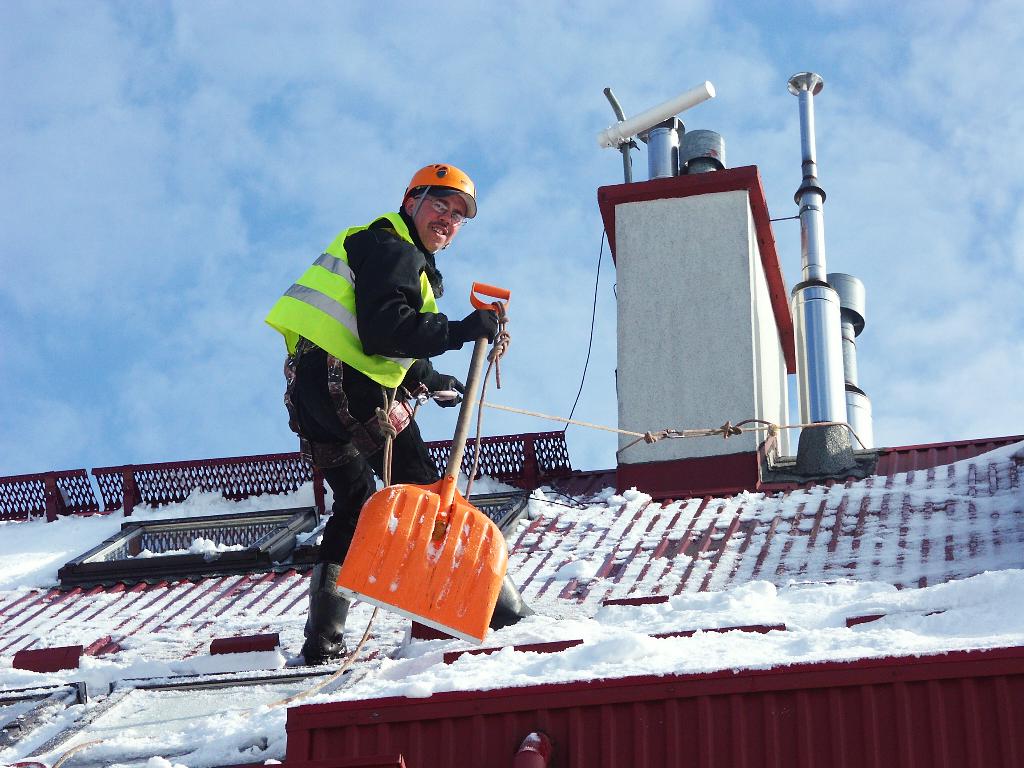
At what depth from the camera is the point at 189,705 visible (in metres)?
5.48

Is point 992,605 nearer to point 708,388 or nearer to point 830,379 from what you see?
point 708,388

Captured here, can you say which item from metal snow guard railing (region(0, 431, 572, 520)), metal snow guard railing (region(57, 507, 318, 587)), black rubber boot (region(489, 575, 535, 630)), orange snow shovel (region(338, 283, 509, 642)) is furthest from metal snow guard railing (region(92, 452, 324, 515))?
orange snow shovel (region(338, 283, 509, 642))

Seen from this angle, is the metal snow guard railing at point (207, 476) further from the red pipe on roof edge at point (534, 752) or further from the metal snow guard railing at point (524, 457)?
the red pipe on roof edge at point (534, 752)

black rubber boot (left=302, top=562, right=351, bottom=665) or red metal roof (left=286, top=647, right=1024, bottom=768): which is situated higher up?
black rubber boot (left=302, top=562, right=351, bottom=665)

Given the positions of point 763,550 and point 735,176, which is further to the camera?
point 735,176

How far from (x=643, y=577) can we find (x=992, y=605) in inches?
111

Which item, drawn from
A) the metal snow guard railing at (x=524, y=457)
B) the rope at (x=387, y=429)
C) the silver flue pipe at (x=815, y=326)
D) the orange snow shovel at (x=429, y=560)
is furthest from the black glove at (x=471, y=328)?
the silver flue pipe at (x=815, y=326)

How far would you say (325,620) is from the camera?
6109 mm

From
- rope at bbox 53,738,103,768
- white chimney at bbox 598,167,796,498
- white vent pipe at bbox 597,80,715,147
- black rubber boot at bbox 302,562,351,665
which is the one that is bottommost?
rope at bbox 53,738,103,768

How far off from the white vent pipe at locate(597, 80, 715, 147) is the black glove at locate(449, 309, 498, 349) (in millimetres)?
7894

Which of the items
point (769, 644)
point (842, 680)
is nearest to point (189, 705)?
point (769, 644)

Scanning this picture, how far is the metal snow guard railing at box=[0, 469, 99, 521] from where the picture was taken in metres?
12.0

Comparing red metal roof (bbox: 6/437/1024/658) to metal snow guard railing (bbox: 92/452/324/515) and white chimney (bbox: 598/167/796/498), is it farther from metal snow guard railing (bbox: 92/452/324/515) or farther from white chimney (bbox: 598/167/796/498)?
metal snow guard railing (bbox: 92/452/324/515)

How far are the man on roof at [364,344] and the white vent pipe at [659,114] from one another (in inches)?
296
